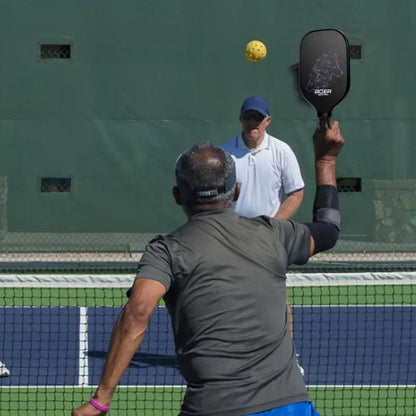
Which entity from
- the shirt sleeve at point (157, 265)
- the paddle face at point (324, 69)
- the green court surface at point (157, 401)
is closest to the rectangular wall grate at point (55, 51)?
the green court surface at point (157, 401)

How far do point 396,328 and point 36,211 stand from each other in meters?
5.89

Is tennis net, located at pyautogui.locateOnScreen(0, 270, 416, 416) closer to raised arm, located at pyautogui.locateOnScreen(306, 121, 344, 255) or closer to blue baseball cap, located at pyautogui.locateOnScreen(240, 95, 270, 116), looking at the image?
blue baseball cap, located at pyautogui.locateOnScreen(240, 95, 270, 116)

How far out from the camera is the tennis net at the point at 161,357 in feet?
21.1

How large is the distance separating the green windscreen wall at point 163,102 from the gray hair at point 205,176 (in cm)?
1039

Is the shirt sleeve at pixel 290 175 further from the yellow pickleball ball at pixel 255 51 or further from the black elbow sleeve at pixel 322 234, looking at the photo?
the yellow pickleball ball at pixel 255 51

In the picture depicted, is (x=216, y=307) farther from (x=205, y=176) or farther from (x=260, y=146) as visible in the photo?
(x=260, y=146)

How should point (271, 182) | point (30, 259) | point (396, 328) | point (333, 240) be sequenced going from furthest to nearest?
1. point (30, 259)
2. point (396, 328)
3. point (271, 182)
4. point (333, 240)

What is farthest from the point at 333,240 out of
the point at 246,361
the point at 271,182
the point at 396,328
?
the point at 396,328

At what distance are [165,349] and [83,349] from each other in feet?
1.90

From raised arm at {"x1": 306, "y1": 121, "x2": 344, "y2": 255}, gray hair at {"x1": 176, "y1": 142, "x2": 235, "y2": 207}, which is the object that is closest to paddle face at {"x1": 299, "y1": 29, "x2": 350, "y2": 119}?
raised arm at {"x1": 306, "y1": 121, "x2": 344, "y2": 255}

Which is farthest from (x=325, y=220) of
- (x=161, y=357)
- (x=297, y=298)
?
(x=297, y=298)

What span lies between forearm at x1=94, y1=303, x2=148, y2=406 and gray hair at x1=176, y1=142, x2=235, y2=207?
14.3 inches

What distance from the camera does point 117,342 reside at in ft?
9.75

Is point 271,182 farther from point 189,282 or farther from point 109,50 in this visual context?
point 109,50
